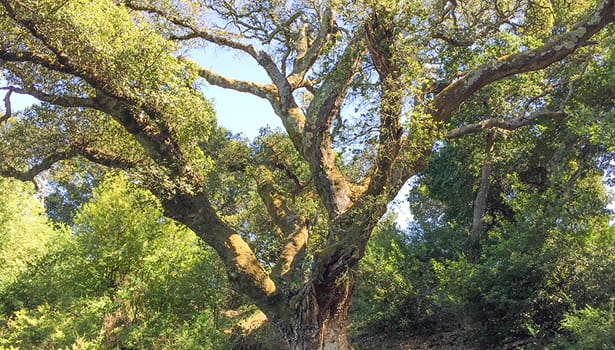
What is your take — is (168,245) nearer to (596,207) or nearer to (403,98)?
(403,98)

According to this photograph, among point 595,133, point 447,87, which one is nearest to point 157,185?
point 447,87

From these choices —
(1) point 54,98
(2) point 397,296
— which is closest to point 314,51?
(1) point 54,98

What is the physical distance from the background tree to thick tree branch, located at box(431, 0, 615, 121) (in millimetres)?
19

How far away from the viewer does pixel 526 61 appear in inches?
234

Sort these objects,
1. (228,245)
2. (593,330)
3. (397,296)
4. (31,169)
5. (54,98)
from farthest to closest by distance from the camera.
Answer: (397,296) → (228,245) → (31,169) → (54,98) → (593,330)

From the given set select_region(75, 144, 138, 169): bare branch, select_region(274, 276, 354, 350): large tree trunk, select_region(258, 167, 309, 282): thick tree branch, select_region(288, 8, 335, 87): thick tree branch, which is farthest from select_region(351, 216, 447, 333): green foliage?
select_region(75, 144, 138, 169): bare branch

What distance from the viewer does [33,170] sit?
670cm

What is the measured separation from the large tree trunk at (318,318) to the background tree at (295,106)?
0.06 ft

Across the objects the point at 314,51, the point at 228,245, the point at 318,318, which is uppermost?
the point at 314,51

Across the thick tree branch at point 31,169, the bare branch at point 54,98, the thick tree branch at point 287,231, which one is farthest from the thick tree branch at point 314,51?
the thick tree branch at point 31,169

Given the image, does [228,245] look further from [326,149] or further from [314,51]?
[314,51]

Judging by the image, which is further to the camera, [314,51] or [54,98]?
[314,51]

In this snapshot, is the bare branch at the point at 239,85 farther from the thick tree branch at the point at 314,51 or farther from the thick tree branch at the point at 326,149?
the thick tree branch at the point at 326,149

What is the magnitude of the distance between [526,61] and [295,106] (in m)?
3.81
